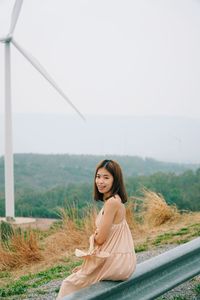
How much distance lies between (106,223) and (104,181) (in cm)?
33

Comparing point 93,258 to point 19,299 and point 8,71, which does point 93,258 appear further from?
point 8,71

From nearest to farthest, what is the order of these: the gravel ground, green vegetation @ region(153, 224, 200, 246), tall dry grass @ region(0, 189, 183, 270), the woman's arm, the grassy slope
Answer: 1. the woman's arm
2. the gravel ground
3. the grassy slope
4. green vegetation @ region(153, 224, 200, 246)
5. tall dry grass @ region(0, 189, 183, 270)

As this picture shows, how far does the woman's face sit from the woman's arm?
0.62 ft

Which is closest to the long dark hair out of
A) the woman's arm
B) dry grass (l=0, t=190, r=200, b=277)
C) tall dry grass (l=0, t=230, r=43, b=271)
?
the woman's arm

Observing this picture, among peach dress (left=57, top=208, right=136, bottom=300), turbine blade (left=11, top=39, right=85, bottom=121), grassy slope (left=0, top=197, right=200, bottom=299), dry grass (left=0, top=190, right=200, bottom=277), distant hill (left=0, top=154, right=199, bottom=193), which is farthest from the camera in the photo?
distant hill (left=0, top=154, right=199, bottom=193)

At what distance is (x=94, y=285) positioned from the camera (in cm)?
365

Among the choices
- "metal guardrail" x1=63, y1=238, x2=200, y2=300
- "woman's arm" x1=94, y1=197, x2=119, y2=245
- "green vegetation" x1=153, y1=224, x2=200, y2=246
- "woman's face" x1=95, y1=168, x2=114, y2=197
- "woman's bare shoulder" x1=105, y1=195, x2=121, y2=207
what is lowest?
"green vegetation" x1=153, y1=224, x2=200, y2=246

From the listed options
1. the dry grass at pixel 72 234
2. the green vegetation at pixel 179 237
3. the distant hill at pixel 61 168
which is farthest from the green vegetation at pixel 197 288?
the distant hill at pixel 61 168

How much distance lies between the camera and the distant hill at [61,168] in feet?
145

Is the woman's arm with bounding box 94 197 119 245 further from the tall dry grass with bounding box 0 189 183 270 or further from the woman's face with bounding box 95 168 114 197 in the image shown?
the tall dry grass with bounding box 0 189 183 270

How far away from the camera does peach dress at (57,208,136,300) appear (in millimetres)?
3834

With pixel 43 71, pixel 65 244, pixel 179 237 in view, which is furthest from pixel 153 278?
pixel 43 71

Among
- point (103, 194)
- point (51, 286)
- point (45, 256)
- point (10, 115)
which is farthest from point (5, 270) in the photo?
point (10, 115)

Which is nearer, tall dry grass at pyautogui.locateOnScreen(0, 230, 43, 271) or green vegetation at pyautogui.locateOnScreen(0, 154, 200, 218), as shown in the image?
tall dry grass at pyautogui.locateOnScreen(0, 230, 43, 271)
